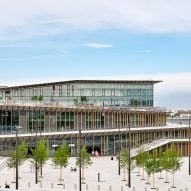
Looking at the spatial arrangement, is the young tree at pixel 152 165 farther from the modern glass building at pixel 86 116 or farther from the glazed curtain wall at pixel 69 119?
the glazed curtain wall at pixel 69 119

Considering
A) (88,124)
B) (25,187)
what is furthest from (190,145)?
→ (25,187)

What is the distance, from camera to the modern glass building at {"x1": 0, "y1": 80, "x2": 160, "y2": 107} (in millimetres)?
119812

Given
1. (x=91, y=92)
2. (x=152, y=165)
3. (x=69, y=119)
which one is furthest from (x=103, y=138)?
(x=152, y=165)

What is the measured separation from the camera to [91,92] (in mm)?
121562

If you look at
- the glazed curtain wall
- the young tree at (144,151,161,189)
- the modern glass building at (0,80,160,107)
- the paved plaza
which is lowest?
the paved plaza

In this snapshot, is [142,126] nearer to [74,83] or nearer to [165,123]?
[165,123]

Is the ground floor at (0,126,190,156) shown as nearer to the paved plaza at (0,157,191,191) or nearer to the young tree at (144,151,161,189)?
the paved plaza at (0,157,191,191)

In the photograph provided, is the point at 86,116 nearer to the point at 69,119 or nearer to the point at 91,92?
the point at 69,119

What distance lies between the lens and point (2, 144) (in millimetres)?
82812

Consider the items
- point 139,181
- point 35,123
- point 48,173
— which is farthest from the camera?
point 35,123

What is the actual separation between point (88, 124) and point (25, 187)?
43.6m

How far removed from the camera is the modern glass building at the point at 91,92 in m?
120

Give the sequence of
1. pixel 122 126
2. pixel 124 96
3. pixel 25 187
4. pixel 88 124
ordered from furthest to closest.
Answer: pixel 124 96, pixel 122 126, pixel 88 124, pixel 25 187

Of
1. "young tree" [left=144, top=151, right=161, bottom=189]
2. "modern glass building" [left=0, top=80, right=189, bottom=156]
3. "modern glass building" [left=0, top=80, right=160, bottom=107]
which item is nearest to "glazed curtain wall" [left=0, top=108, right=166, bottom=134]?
"modern glass building" [left=0, top=80, right=189, bottom=156]
